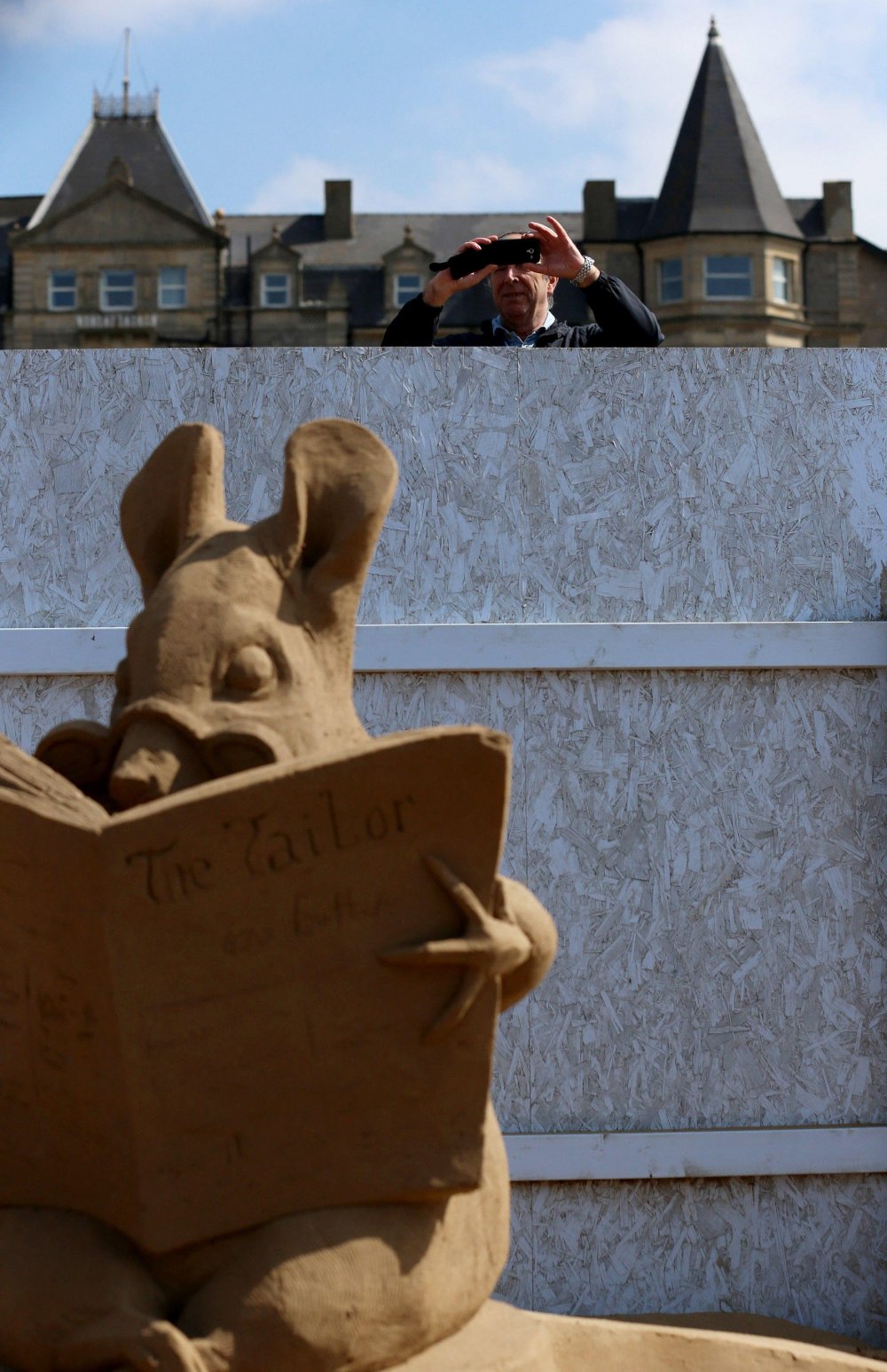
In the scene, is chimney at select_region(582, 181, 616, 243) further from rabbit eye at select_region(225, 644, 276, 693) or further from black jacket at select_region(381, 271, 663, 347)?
rabbit eye at select_region(225, 644, 276, 693)

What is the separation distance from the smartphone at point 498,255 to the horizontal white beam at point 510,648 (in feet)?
2.83

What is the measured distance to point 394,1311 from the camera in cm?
217

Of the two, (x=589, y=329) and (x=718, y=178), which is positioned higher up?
(x=718, y=178)

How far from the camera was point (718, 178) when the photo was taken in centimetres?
3522

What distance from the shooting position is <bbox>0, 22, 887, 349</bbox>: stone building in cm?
3456

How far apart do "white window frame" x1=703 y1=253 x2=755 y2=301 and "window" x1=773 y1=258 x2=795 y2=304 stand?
505 mm

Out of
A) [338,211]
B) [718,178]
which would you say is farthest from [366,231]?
[718,178]

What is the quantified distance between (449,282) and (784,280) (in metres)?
32.4

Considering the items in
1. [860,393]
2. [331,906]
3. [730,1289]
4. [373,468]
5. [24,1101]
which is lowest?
[730,1289]

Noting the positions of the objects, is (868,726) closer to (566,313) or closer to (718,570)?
(718,570)

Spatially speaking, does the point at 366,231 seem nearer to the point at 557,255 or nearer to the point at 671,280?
the point at 671,280

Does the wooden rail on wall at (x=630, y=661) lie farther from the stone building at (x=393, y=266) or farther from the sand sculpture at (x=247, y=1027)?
the stone building at (x=393, y=266)

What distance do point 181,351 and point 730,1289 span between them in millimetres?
2664

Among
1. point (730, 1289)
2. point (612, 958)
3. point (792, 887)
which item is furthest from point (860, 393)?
point (730, 1289)
